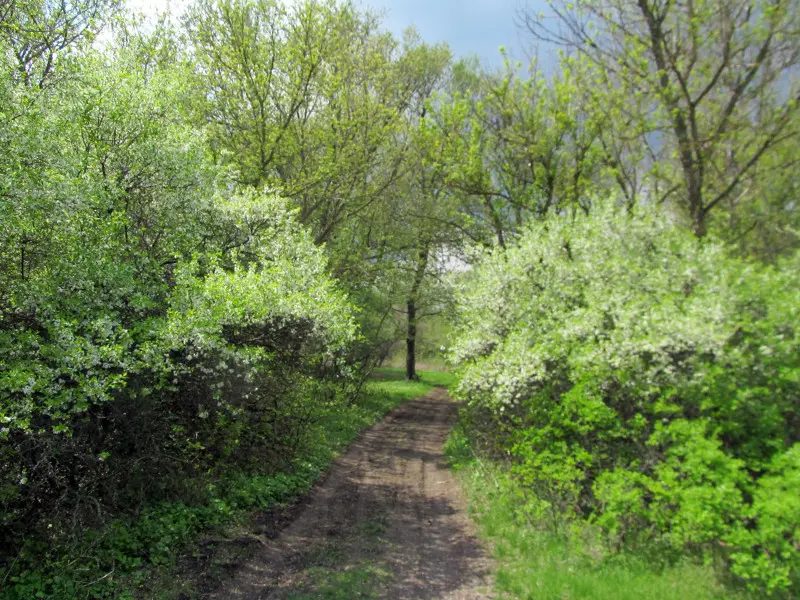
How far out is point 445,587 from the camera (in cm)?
739

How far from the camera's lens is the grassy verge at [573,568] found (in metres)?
6.16

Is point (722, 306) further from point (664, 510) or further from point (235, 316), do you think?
point (235, 316)

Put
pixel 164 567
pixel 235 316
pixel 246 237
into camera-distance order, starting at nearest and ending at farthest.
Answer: pixel 164 567 → pixel 235 316 → pixel 246 237

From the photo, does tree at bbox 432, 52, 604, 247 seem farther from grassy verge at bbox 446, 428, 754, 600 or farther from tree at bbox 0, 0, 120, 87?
tree at bbox 0, 0, 120, 87

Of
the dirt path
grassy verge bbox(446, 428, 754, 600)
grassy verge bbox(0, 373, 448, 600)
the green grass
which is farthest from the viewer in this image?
the green grass

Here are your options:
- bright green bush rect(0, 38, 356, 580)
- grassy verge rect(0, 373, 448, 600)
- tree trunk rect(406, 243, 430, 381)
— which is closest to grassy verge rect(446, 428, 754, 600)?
grassy verge rect(0, 373, 448, 600)

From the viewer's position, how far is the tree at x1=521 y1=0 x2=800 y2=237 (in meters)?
10.5

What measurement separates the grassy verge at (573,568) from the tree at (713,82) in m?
6.39

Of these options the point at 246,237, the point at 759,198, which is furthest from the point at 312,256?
the point at 759,198

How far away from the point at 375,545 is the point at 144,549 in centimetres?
341

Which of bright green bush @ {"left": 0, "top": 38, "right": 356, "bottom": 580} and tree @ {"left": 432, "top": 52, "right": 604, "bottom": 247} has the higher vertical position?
tree @ {"left": 432, "top": 52, "right": 604, "bottom": 247}

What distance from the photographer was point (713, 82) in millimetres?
10875

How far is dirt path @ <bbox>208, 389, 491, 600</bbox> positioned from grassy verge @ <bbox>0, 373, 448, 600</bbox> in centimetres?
77

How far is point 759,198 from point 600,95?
186 inches
